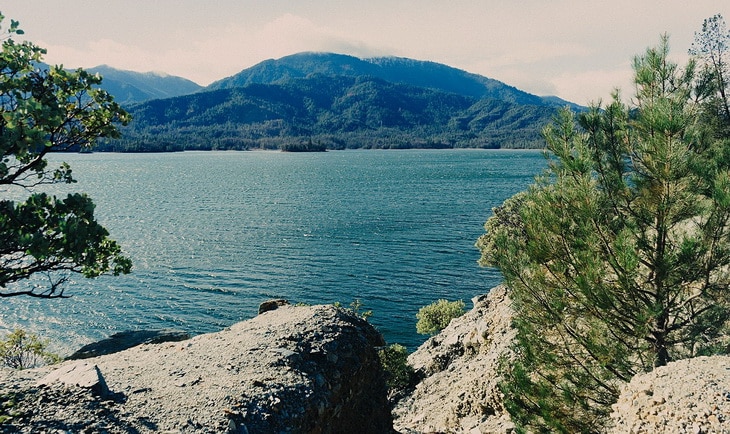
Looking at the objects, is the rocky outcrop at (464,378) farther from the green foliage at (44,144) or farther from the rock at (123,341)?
the green foliage at (44,144)

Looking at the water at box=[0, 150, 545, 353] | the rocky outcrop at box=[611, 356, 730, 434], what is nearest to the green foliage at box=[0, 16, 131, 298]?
the rocky outcrop at box=[611, 356, 730, 434]

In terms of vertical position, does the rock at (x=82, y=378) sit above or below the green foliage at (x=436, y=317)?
above

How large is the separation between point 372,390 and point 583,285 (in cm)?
1115

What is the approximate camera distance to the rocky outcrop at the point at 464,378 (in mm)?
23547

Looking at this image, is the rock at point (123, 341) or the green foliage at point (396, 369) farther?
the green foliage at point (396, 369)

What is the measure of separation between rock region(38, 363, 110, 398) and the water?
117ft

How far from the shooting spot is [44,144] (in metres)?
10.1

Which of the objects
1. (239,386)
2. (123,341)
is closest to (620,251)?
(239,386)

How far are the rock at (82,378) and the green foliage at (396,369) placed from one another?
64.1 feet

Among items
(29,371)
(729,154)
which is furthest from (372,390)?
(729,154)

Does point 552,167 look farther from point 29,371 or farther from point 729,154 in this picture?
point 29,371

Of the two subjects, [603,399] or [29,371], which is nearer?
[603,399]

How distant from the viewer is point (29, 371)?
15.3 m

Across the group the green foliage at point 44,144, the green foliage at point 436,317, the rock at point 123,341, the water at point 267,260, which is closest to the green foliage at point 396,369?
the green foliage at point 436,317
